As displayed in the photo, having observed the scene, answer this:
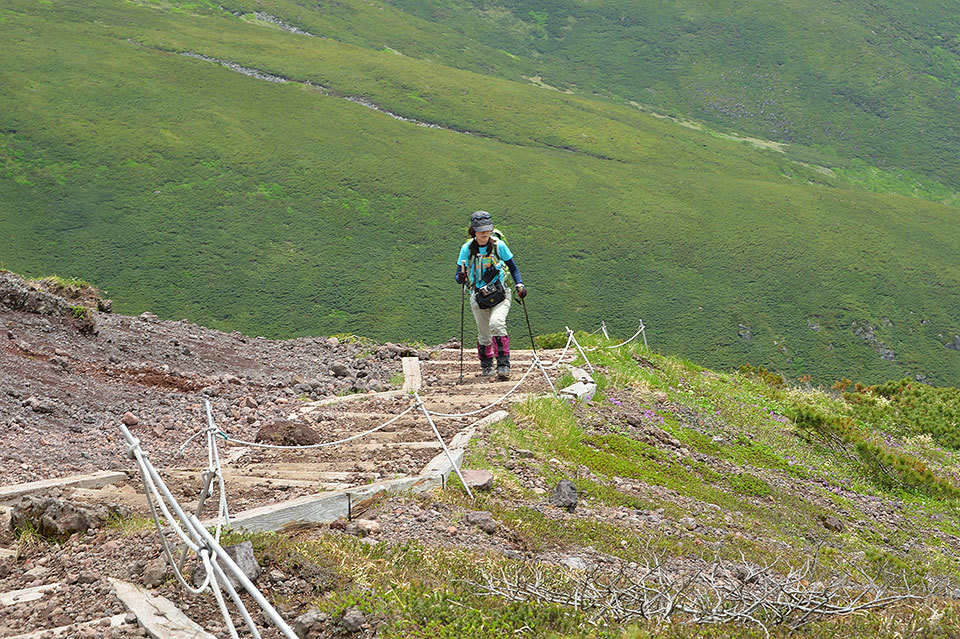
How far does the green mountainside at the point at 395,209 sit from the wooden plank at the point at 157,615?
29.1 metres

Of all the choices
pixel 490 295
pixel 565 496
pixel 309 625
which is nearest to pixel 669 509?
pixel 565 496

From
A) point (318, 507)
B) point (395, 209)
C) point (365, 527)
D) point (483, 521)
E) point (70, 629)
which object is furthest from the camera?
point (395, 209)

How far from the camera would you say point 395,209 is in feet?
150

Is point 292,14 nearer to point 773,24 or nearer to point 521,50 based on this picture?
point 521,50

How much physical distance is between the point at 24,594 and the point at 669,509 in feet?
18.1

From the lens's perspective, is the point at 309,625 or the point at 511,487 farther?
the point at 511,487

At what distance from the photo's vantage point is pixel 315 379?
12492 mm

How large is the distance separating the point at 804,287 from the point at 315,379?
132ft

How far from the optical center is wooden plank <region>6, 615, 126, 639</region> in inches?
148

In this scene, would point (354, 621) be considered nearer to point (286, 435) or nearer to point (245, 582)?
point (245, 582)

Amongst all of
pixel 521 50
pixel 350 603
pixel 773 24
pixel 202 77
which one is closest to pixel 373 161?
pixel 202 77

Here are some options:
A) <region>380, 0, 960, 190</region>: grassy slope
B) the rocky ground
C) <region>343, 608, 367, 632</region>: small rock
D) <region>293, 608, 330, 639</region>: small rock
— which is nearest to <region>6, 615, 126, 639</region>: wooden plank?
<region>293, 608, 330, 639</region>: small rock

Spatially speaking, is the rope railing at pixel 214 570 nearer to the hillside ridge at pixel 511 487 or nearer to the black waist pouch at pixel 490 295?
the hillside ridge at pixel 511 487

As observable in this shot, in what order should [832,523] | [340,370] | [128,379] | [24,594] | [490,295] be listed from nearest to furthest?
[24,594], [832,523], [128,379], [490,295], [340,370]
